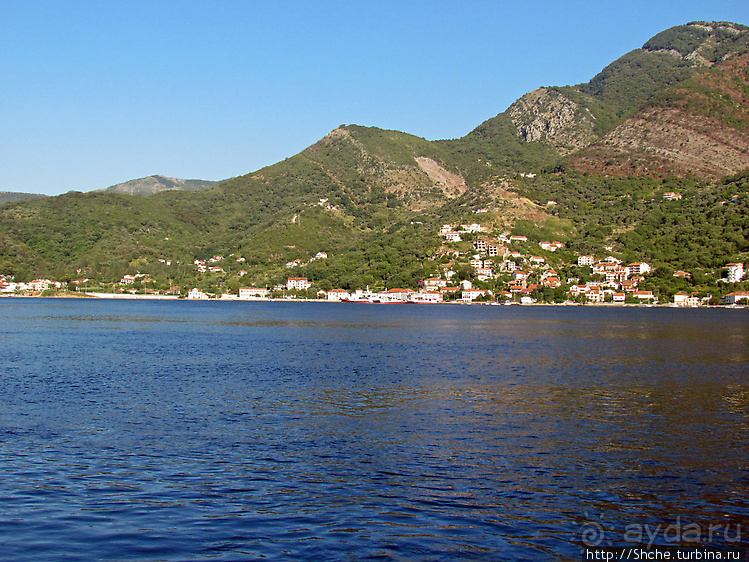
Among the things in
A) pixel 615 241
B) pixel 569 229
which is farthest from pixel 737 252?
pixel 569 229

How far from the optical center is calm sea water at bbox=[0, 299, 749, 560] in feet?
32.2

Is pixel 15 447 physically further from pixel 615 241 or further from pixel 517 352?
pixel 615 241

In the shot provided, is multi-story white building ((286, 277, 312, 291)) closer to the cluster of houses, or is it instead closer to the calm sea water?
the cluster of houses

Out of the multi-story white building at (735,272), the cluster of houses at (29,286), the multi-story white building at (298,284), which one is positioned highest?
the multi-story white building at (735,272)

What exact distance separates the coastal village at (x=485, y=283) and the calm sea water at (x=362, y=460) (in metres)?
103

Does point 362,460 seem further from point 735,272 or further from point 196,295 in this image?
point 196,295

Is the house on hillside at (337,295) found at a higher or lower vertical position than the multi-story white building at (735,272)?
lower

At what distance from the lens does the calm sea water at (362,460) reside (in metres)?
9.80

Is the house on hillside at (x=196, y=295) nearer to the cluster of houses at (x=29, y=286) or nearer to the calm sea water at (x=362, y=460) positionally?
the cluster of houses at (x=29, y=286)

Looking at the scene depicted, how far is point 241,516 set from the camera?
1050cm

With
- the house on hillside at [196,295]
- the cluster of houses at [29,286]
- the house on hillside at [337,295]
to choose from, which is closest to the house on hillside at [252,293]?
the house on hillside at [196,295]

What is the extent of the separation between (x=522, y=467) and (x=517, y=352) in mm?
27772

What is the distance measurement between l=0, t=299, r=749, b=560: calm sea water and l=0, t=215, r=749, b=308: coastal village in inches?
4045

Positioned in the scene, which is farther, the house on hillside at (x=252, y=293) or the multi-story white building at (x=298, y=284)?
the house on hillside at (x=252, y=293)
